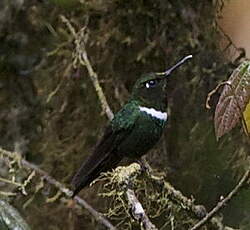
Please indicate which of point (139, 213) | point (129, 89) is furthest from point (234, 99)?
point (129, 89)

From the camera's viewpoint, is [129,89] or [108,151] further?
[129,89]

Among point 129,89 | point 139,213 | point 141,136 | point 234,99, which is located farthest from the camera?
point 129,89

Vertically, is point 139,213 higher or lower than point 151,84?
lower

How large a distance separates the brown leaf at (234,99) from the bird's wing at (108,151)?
348 mm

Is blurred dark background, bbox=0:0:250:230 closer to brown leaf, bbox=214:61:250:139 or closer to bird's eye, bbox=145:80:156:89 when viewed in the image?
bird's eye, bbox=145:80:156:89

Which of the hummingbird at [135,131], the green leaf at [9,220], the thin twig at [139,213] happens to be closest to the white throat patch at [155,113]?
the hummingbird at [135,131]

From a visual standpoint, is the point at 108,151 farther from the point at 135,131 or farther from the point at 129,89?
the point at 129,89

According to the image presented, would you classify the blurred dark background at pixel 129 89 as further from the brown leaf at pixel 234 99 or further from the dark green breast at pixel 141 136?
the brown leaf at pixel 234 99

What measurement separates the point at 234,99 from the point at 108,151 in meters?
0.40

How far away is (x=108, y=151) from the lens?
129 centimetres

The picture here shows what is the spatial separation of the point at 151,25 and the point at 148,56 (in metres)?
0.08

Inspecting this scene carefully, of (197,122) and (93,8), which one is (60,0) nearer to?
(93,8)

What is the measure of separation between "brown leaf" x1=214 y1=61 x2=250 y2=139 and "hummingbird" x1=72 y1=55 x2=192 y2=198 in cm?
32

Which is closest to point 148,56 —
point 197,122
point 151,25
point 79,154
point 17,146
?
point 151,25
